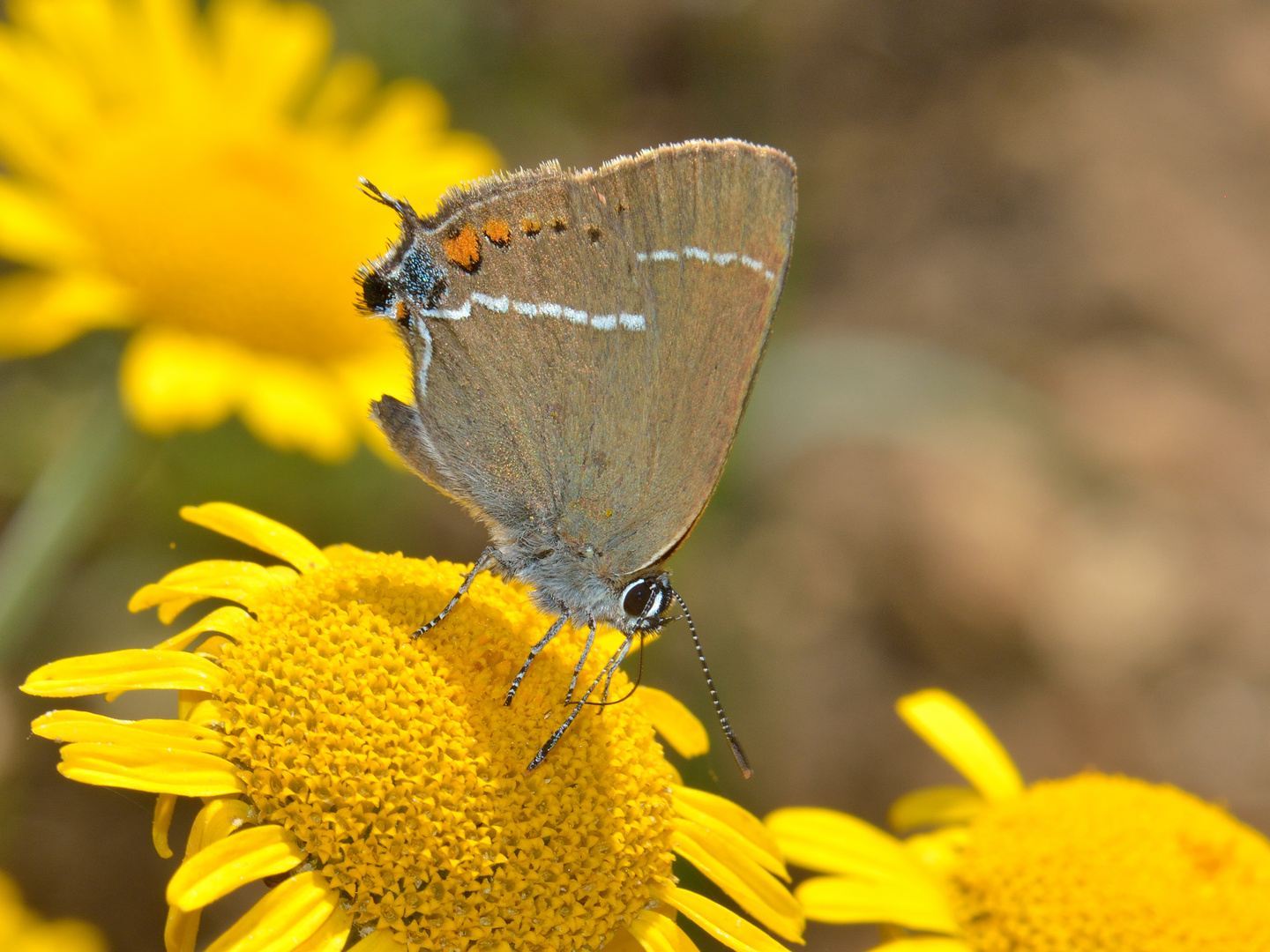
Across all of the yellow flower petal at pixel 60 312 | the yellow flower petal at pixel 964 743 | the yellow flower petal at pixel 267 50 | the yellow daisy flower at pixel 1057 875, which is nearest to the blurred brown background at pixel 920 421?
the yellow flower petal at pixel 60 312

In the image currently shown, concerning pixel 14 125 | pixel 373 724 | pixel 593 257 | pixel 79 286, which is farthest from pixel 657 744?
pixel 14 125


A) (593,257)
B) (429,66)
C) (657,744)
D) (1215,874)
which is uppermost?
(429,66)

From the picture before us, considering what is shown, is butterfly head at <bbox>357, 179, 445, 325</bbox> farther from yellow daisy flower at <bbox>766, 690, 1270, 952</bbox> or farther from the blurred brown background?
the blurred brown background

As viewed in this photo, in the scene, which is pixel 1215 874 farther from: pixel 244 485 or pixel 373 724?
pixel 244 485

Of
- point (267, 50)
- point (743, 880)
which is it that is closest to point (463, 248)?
point (743, 880)

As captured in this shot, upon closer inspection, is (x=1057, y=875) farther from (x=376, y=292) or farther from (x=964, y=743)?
(x=376, y=292)

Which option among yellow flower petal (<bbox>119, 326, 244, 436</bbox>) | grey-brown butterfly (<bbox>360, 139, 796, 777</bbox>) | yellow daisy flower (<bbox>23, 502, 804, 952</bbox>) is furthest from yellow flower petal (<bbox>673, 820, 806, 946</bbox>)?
yellow flower petal (<bbox>119, 326, 244, 436</bbox>)
